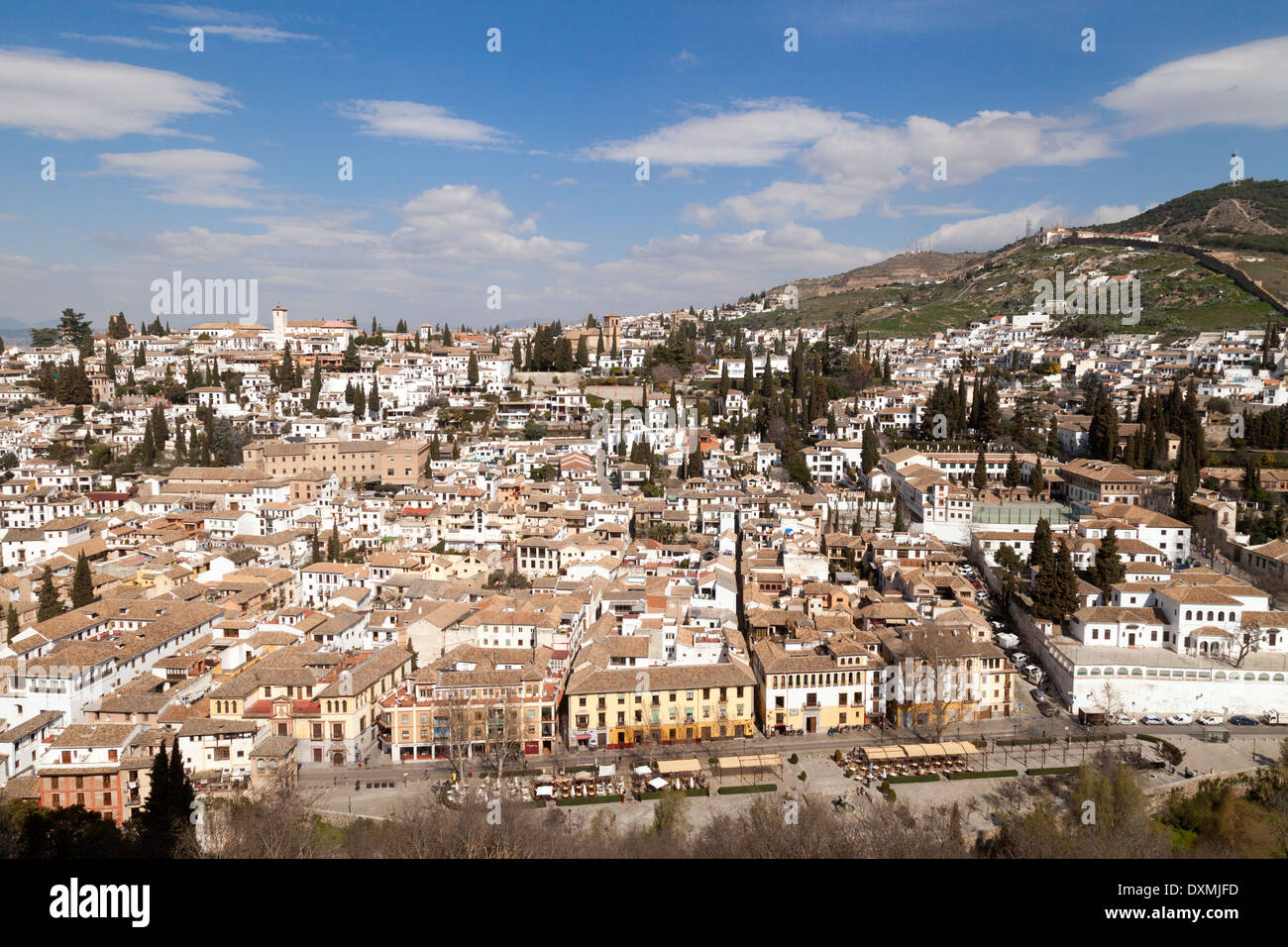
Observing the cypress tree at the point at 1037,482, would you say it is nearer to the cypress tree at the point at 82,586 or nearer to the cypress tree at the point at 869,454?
the cypress tree at the point at 869,454

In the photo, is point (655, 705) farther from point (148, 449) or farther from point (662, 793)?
point (148, 449)

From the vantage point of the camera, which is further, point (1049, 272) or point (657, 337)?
point (1049, 272)

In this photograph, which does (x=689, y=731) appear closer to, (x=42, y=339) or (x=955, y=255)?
(x=42, y=339)

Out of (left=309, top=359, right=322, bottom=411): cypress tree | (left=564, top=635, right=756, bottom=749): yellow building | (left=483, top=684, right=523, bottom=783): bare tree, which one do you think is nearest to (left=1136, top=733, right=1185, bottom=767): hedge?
(left=564, top=635, right=756, bottom=749): yellow building

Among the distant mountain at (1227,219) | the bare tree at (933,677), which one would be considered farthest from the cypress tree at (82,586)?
the distant mountain at (1227,219)

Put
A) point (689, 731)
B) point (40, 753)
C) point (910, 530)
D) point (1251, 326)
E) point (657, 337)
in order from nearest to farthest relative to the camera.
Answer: point (40, 753) < point (689, 731) < point (910, 530) < point (1251, 326) < point (657, 337)
